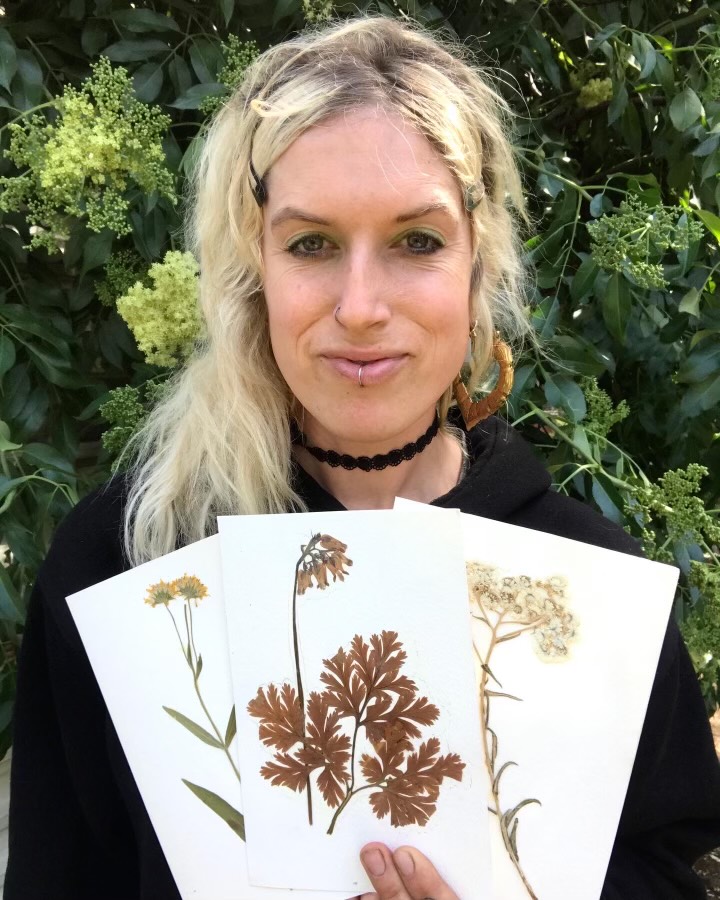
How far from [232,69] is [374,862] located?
137 centimetres

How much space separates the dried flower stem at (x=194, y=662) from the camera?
0.96 m

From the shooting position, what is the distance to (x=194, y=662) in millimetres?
979

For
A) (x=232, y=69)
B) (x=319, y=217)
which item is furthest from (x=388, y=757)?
(x=232, y=69)

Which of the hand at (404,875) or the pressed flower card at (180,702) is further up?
the pressed flower card at (180,702)

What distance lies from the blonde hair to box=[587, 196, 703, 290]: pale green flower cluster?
247 mm

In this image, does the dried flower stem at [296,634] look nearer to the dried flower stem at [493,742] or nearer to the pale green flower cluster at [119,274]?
the dried flower stem at [493,742]

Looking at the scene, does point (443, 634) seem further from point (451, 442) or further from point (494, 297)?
point (494, 297)

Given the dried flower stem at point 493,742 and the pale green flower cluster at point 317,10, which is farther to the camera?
the pale green flower cluster at point 317,10

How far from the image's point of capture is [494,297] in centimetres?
136

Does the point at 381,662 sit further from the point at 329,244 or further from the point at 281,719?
the point at 329,244

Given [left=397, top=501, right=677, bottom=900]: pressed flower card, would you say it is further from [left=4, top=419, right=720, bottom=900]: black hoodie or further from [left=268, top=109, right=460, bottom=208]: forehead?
[left=268, top=109, right=460, bottom=208]: forehead

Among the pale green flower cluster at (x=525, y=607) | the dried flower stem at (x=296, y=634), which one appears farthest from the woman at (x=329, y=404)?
the pale green flower cluster at (x=525, y=607)

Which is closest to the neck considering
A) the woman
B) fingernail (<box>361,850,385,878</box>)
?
the woman

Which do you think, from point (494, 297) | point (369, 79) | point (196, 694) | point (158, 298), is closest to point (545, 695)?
point (196, 694)
